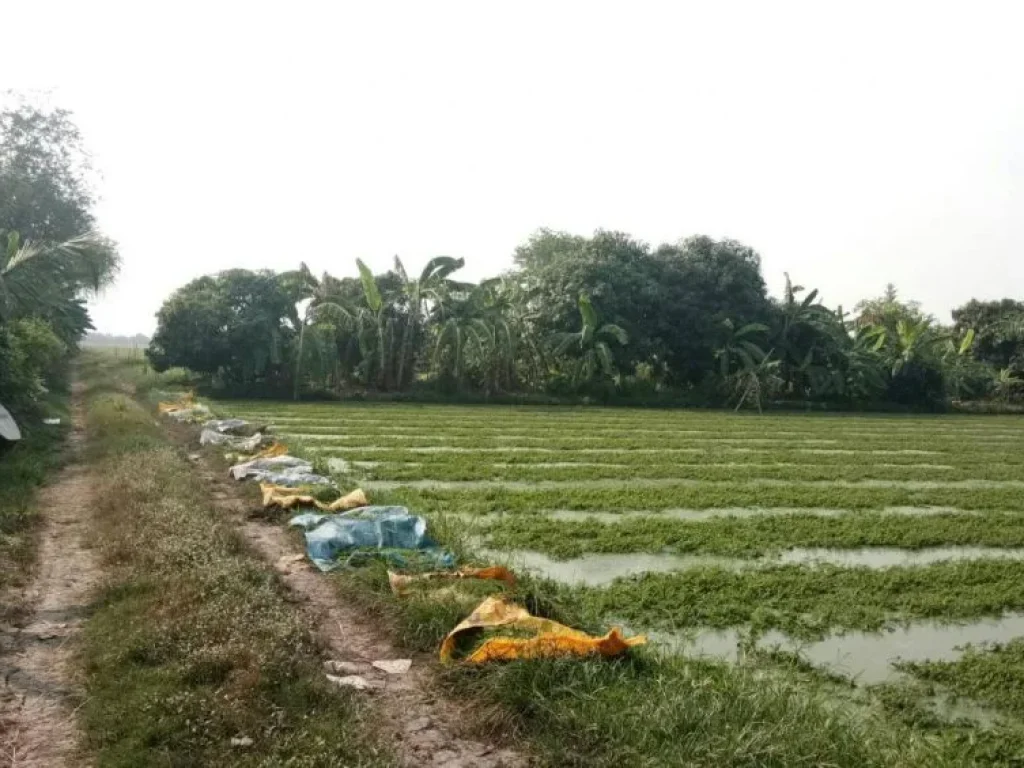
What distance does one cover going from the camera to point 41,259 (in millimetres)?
12102

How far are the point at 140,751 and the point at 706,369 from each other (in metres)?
27.2

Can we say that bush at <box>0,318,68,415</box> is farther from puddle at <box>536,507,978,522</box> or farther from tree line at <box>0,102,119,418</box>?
puddle at <box>536,507,978,522</box>

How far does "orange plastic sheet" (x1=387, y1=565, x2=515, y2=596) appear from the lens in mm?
5309

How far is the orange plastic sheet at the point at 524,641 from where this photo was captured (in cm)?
411

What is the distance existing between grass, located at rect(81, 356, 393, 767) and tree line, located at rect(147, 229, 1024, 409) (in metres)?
18.3

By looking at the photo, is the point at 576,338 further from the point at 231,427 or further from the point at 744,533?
the point at 744,533

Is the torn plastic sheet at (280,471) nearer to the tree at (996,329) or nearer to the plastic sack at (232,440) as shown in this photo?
the plastic sack at (232,440)

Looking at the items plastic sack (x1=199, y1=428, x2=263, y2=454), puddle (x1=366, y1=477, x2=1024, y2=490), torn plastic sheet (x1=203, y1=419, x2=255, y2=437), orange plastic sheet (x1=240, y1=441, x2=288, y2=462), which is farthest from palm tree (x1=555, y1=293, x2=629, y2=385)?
orange plastic sheet (x1=240, y1=441, x2=288, y2=462)

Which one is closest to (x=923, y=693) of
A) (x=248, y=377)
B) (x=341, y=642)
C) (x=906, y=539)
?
(x=341, y=642)

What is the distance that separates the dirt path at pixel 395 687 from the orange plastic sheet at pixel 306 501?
1.33 m

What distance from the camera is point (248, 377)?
24.7 m

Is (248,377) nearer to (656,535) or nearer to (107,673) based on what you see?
(656,535)

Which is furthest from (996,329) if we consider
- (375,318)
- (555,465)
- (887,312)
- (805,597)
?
(805,597)

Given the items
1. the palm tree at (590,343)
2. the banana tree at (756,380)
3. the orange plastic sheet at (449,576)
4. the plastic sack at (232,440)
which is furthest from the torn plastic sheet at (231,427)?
the banana tree at (756,380)
